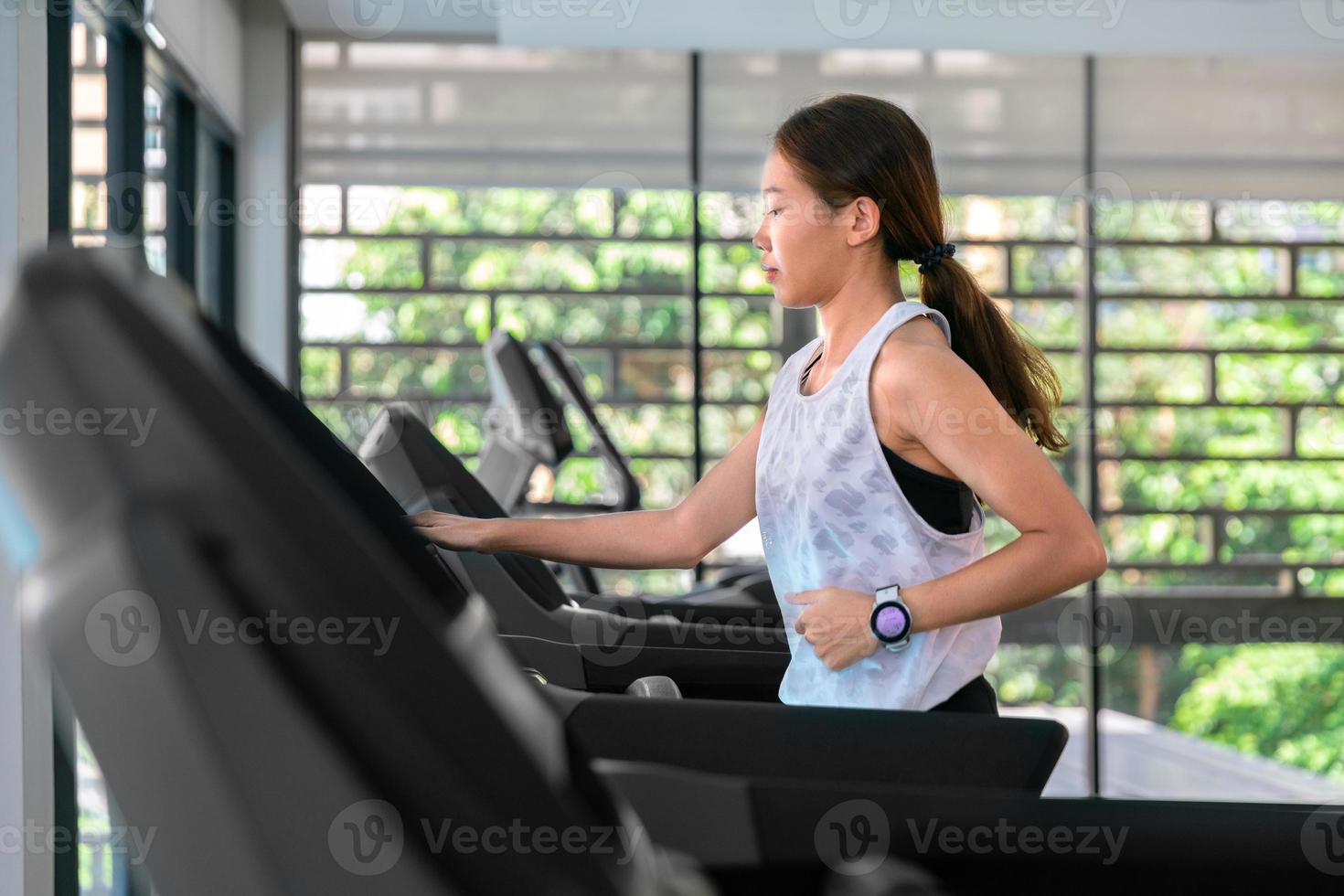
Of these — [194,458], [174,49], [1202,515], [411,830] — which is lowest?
[1202,515]

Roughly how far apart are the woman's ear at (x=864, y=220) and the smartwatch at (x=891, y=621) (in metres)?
0.48

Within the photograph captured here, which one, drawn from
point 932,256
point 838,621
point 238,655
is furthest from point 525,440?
point 238,655

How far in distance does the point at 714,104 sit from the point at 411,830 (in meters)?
5.45

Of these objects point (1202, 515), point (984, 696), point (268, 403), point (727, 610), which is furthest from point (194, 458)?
point (1202, 515)

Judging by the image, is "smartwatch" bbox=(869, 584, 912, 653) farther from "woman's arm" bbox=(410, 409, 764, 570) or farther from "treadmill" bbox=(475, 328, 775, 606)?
"treadmill" bbox=(475, 328, 775, 606)

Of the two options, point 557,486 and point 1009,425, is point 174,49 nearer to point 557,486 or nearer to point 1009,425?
point 557,486

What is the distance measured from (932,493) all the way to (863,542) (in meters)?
0.09

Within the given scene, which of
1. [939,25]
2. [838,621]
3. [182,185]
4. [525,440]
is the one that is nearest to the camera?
[838,621]

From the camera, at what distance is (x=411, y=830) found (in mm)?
360

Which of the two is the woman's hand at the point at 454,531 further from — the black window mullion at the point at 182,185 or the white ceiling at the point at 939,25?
the white ceiling at the point at 939,25

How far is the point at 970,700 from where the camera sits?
55.7 inches

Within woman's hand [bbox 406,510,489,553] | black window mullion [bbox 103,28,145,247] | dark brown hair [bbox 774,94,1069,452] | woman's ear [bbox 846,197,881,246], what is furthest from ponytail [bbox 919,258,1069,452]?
black window mullion [bbox 103,28,145,247]

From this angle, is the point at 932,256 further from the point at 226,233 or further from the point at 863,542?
the point at 226,233

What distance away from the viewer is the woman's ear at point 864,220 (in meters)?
1.53
